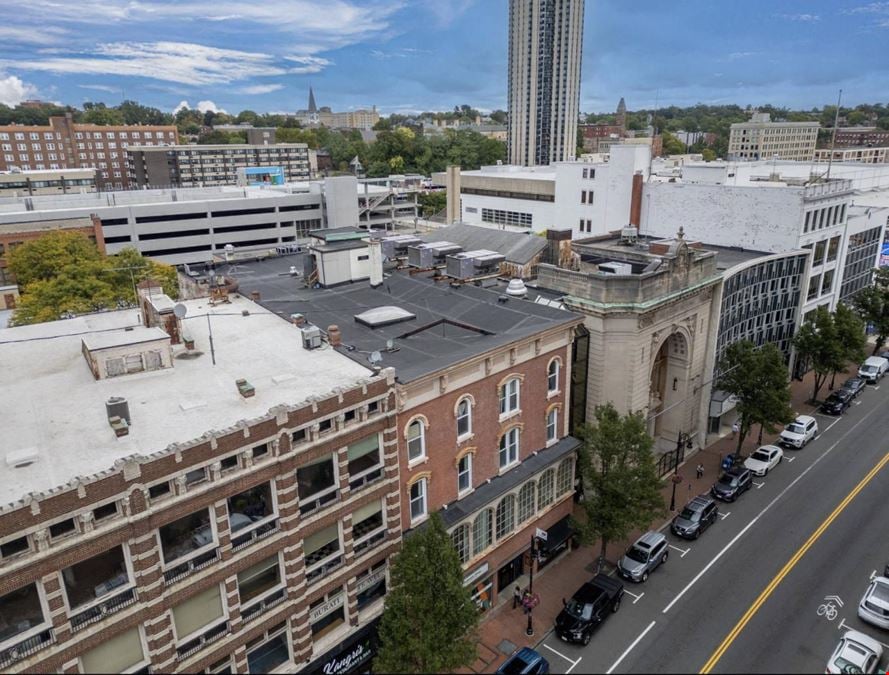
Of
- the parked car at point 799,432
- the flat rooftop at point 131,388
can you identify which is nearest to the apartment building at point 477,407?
the flat rooftop at point 131,388

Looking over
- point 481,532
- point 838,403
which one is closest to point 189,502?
point 481,532

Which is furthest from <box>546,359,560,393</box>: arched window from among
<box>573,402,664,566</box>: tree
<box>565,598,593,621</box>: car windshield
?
<box>565,598,593,621</box>: car windshield

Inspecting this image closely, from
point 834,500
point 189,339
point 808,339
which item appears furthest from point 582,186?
point 189,339

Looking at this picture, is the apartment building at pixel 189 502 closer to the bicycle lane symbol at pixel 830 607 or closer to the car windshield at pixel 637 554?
the car windshield at pixel 637 554

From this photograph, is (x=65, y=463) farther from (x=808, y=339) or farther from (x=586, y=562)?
(x=808, y=339)

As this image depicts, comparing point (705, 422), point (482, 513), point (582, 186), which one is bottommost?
point (705, 422)

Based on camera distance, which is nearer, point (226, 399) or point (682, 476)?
point (226, 399)
